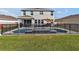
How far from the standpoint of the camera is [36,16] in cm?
593

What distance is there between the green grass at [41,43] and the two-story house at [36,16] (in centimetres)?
27

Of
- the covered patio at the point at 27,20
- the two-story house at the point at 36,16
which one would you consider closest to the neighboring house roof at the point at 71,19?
the two-story house at the point at 36,16

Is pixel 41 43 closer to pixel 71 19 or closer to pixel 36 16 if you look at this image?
pixel 36 16

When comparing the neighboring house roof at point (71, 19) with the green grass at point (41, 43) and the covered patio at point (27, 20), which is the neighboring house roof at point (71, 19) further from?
the covered patio at point (27, 20)

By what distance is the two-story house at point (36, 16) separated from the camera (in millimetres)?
5879

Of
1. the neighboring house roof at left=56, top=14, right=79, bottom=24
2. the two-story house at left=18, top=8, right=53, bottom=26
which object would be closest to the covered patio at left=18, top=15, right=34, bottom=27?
the two-story house at left=18, top=8, right=53, bottom=26

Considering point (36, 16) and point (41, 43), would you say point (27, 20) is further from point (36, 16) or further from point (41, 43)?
point (41, 43)

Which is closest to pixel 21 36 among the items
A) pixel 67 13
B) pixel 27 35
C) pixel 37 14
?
pixel 27 35

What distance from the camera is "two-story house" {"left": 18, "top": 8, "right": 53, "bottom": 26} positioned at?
588cm

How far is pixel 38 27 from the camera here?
19.5ft

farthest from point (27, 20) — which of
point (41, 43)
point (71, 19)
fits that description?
point (71, 19)

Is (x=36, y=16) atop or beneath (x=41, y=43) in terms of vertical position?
atop

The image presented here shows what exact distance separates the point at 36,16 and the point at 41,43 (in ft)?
1.63
